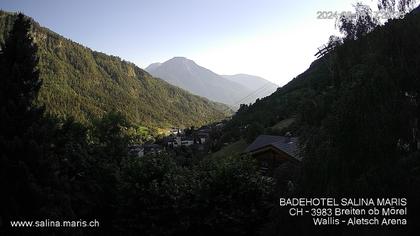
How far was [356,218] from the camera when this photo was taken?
25.2ft

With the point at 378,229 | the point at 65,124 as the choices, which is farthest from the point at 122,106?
the point at 378,229

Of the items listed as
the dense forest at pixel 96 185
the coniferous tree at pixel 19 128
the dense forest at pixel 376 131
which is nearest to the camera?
the dense forest at pixel 376 131

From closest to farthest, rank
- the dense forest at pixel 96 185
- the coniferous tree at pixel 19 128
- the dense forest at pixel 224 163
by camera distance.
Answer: the dense forest at pixel 224 163, the coniferous tree at pixel 19 128, the dense forest at pixel 96 185

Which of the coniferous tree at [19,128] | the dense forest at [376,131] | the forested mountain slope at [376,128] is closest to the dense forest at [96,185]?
the coniferous tree at [19,128]

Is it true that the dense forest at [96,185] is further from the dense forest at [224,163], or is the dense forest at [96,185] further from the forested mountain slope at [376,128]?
the forested mountain slope at [376,128]

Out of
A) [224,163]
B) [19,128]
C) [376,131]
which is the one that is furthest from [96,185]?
[376,131]

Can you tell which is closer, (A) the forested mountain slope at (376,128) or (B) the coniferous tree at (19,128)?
(A) the forested mountain slope at (376,128)

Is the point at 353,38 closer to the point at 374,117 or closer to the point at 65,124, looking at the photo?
the point at 374,117

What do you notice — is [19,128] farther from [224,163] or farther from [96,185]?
[224,163]

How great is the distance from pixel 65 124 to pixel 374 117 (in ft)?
44.2

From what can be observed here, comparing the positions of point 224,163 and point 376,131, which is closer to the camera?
point 376,131

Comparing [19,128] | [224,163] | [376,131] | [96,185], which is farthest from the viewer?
[96,185]

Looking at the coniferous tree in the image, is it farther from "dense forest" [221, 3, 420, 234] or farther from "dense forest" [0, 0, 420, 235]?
"dense forest" [221, 3, 420, 234]

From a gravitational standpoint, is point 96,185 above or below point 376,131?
below
